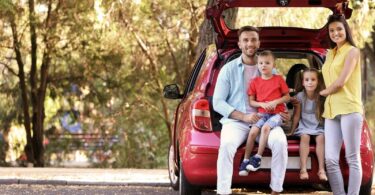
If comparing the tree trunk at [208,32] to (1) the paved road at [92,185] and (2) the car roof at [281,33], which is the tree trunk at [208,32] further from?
(2) the car roof at [281,33]

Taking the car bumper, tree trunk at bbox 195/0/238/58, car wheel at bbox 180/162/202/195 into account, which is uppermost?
tree trunk at bbox 195/0/238/58

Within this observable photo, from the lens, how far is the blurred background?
17.9m

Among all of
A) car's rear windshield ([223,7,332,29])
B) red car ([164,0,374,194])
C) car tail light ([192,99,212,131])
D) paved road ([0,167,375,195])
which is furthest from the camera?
car's rear windshield ([223,7,332,29])

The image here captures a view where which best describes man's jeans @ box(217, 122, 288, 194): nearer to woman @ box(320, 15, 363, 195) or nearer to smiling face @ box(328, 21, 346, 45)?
woman @ box(320, 15, 363, 195)

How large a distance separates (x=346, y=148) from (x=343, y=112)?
1.03ft

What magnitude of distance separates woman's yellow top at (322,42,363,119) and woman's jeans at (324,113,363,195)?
2.4 inches

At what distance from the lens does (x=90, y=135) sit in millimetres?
24219

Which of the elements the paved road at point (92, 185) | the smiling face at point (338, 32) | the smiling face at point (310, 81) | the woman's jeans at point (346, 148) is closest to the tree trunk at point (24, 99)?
the paved road at point (92, 185)

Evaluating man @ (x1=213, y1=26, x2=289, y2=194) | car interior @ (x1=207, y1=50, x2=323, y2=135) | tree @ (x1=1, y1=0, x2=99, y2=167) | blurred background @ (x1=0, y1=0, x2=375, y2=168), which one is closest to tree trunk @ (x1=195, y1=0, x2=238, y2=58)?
blurred background @ (x1=0, y1=0, x2=375, y2=168)

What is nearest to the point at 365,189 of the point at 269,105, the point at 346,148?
the point at 346,148

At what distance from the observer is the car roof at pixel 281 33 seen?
754 cm

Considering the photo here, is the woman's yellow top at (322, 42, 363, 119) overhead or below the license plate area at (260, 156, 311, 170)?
overhead

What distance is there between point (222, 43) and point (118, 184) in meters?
3.43

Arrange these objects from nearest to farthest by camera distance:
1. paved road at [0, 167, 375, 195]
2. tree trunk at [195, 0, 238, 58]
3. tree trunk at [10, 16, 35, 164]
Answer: paved road at [0, 167, 375, 195] → tree trunk at [195, 0, 238, 58] → tree trunk at [10, 16, 35, 164]
